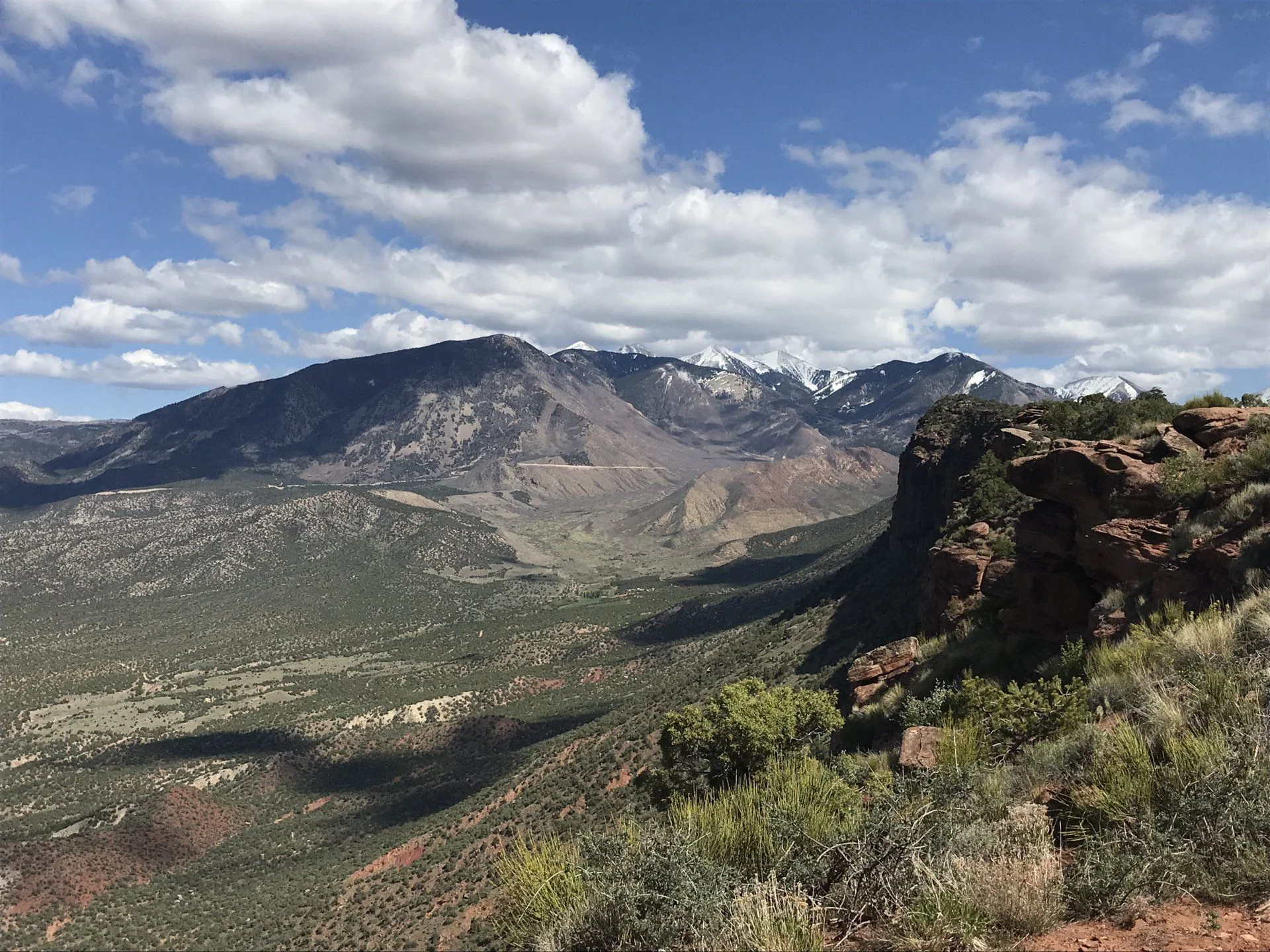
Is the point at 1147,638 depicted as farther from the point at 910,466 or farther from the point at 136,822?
the point at 136,822

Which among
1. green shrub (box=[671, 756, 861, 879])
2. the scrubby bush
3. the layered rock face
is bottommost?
green shrub (box=[671, 756, 861, 879])

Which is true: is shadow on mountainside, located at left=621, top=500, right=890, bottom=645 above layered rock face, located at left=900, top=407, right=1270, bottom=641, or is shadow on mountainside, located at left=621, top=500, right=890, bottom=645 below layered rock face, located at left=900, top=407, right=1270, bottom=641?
below

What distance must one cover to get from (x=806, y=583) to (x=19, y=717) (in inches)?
4452

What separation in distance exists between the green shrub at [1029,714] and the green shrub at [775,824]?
2.91 meters

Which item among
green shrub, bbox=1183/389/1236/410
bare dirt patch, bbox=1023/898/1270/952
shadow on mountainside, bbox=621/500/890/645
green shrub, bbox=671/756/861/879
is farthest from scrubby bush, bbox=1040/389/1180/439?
shadow on mountainside, bbox=621/500/890/645

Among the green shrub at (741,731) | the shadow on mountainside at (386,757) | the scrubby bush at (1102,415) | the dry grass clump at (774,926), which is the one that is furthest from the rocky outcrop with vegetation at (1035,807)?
the shadow on mountainside at (386,757)

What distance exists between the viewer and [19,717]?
301ft

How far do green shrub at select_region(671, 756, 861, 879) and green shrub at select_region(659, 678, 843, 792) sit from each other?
11488 mm

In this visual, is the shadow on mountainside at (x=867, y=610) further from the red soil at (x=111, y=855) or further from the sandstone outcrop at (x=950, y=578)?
the red soil at (x=111, y=855)

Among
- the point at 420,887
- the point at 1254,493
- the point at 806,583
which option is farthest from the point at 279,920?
the point at 806,583

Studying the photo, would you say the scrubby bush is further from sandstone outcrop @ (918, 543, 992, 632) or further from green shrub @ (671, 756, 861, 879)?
green shrub @ (671, 756, 861, 879)

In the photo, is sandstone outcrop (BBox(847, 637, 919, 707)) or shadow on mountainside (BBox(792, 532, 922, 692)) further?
shadow on mountainside (BBox(792, 532, 922, 692))

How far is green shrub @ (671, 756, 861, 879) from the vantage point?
7301mm

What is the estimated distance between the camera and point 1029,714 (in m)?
10.8
